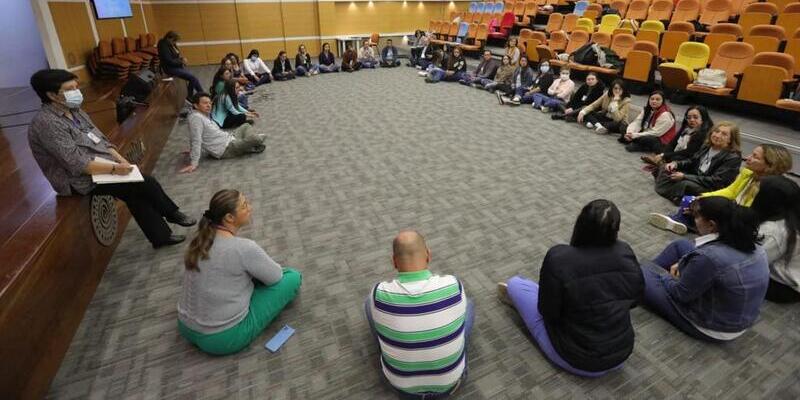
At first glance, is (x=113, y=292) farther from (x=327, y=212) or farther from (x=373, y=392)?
(x=373, y=392)

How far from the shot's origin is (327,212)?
3.28m

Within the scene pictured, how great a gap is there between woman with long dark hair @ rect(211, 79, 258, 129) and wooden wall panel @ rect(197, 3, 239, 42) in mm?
7969

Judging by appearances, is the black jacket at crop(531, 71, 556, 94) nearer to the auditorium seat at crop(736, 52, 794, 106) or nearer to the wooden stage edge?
the auditorium seat at crop(736, 52, 794, 106)

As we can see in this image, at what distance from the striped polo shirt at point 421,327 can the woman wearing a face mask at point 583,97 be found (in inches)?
200

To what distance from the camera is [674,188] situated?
11.3 feet

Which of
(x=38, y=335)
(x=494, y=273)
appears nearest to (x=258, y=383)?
(x=38, y=335)

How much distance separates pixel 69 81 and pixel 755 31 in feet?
26.0

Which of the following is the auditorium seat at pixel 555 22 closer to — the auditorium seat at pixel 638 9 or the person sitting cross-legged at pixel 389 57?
the auditorium seat at pixel 638 9

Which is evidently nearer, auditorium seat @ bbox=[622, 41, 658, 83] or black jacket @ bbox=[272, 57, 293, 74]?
auditorium seat @ bbox=[622, 41, 658, 83]

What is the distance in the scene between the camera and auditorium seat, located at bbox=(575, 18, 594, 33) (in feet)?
27.1

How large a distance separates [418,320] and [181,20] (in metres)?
13.2

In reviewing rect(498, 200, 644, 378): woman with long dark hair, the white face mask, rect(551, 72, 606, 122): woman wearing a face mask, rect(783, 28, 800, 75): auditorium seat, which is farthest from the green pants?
rect(783, 28, 800, 75): auditorium seat

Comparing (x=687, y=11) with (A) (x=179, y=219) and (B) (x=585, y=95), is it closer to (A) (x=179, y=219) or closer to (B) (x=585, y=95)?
(B) (x=585, y=95)

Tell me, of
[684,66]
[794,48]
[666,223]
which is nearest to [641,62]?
[684,66]
